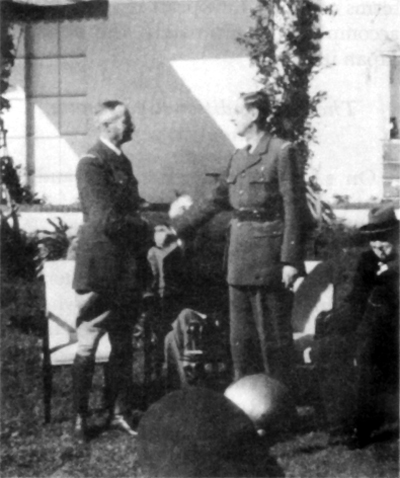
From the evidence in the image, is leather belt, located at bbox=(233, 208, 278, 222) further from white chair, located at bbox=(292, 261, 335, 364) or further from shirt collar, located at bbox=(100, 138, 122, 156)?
white chair, located at bbox=(292, 261, 335, 364)

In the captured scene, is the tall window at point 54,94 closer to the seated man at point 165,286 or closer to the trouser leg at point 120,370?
the seated man at point 165,286

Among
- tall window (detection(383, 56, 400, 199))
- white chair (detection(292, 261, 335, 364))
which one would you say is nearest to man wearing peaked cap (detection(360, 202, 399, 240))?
white chair (detection(292, 261, 335, 364))

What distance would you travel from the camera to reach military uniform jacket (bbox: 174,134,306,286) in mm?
4898

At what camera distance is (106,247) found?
492 cm

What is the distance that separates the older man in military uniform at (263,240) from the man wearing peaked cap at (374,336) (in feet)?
1.16

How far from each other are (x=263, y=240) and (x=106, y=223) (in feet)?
2.54

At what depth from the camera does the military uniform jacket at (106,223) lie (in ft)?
15.8

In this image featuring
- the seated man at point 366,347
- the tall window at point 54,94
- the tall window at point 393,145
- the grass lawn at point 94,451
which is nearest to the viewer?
the grass lawn at point 94,451

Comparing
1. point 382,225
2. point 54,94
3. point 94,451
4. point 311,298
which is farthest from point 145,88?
point 94,451

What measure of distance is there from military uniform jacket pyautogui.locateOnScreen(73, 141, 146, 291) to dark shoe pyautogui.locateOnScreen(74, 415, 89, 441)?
64 centimetres

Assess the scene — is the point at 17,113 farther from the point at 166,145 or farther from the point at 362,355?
the point at 362,355

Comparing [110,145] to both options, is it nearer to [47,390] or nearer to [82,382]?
[82,382]

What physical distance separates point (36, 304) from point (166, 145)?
245cm

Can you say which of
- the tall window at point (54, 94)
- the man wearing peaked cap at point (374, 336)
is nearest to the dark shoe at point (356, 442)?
the man wearing peaked cap at point (374, 336)
